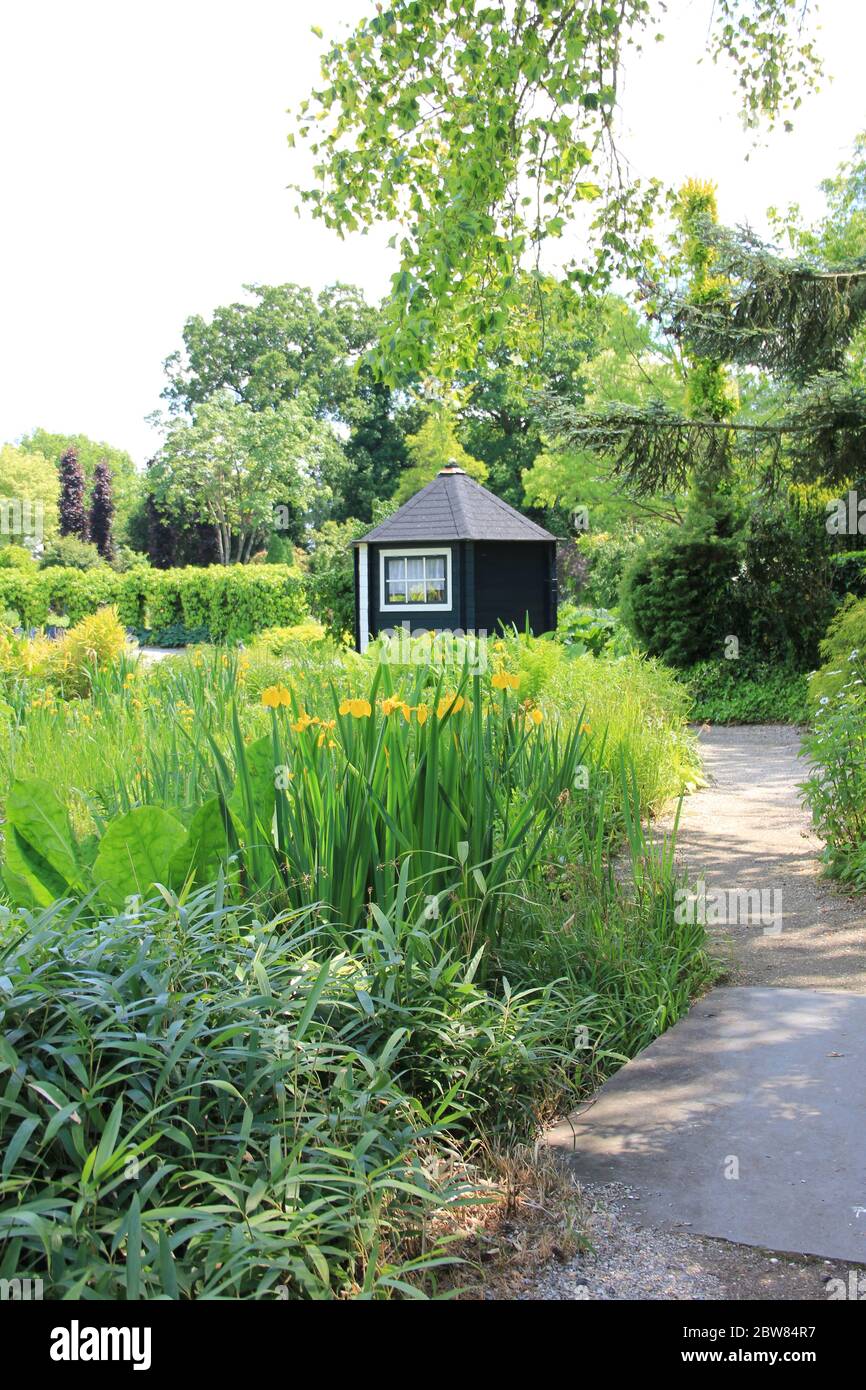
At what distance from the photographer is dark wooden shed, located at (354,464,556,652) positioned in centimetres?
2036

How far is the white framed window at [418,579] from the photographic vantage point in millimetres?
20609

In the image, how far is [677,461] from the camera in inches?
475

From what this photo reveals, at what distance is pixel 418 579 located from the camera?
2069 centimetres

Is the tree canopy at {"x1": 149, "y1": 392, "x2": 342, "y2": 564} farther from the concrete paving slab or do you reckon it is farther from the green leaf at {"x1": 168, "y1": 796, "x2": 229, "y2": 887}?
the concrete paving slab

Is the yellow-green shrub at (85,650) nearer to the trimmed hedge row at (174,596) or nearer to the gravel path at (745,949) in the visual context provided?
the gravel path at (745,949)

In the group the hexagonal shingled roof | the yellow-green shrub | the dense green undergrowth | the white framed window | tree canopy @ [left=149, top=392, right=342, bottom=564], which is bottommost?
the dense green undergrowth

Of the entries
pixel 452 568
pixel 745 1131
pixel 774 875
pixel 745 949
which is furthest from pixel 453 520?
pixel 745 1131

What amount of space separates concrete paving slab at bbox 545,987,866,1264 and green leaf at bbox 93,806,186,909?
1.24 meters

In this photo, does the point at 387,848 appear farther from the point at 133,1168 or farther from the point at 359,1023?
the point at 133,1168

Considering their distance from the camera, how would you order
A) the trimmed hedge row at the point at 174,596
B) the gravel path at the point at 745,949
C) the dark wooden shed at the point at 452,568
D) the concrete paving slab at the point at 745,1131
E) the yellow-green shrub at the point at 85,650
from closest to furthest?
the gravel path at the point at 745,949 → the concrete paving slab at the point at 745,1131 → the yellow-green shrub at the point at 85,650 → the dark wooden shed at the point at 452,568 → the trimmed hedge row at the point at 174,596

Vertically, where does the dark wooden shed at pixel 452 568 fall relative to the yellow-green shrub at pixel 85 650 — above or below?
above

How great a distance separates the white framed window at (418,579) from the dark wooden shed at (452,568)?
19 mm

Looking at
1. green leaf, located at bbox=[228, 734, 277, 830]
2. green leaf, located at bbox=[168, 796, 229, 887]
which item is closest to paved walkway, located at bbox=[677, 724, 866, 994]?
green leaf, located at bbox=[228, 734, 277, 830]

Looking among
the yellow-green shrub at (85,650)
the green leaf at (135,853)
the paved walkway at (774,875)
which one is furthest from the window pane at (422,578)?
the green leaf at (135,853)
